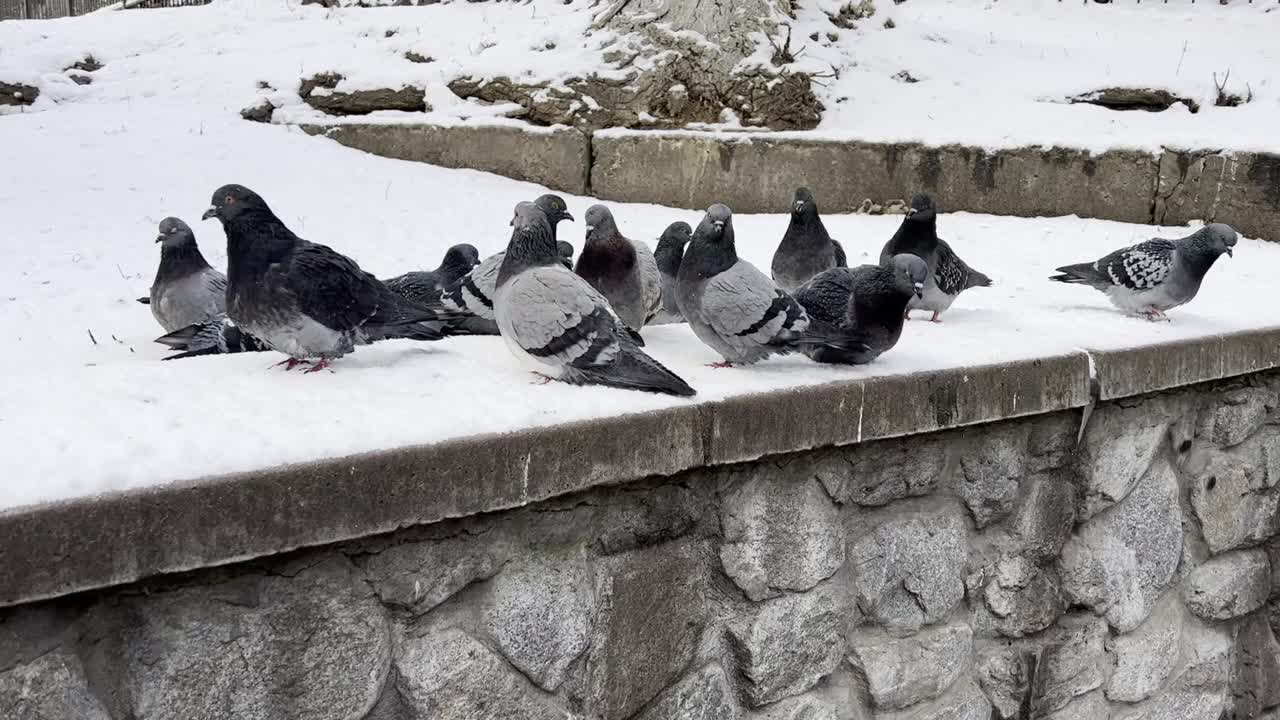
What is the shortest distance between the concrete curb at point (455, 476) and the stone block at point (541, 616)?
0.68ft

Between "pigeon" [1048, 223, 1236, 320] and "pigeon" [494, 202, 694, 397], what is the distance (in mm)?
2508

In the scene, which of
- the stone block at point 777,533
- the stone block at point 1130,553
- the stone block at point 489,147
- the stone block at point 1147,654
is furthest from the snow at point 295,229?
the stone block at point 1147,654

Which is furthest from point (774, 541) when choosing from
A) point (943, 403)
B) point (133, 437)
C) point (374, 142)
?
point (374, 142)

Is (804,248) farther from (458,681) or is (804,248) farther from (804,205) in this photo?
(458,681)

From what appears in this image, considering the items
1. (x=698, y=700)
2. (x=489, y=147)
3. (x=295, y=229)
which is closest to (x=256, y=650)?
(x=698, y=700)

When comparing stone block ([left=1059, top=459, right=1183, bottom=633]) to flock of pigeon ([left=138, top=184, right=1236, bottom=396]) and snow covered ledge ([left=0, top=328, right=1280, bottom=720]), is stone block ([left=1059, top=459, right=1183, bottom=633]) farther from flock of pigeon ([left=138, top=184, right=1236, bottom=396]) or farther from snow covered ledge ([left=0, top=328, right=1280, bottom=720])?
flock of pigeon ([left=138, top=184, right=1236, bottom=396])

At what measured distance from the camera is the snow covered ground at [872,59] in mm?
8078

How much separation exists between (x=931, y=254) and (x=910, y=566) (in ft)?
5.65

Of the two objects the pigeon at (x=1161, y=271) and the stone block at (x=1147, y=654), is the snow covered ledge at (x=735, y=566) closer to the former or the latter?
the stone block at (x=1147, y=654)

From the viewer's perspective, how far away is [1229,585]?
15.0 feet

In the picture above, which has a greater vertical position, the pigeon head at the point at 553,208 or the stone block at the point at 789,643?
the pigeon head at the point at 553,208

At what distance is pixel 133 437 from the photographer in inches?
89.2

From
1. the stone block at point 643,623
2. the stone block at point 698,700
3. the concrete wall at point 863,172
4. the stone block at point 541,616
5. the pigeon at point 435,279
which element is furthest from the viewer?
the concrete wall at point 863,172

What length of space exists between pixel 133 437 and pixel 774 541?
157cm
